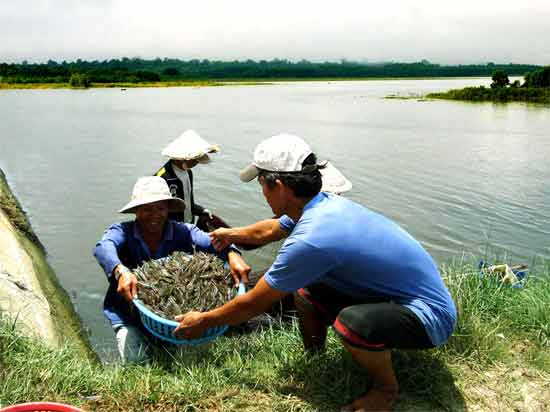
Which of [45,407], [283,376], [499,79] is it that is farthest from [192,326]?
[499,79]

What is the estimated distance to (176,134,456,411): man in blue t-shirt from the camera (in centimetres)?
231

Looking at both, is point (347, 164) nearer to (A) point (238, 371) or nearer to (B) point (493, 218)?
(B) point (493, 218)

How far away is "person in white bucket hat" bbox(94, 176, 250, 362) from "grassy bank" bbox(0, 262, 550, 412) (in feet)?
1.02

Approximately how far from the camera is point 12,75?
76375 mm

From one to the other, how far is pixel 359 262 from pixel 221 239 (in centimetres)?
136

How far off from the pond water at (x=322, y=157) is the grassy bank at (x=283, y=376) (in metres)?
1.88

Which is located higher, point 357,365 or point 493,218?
point 357,365

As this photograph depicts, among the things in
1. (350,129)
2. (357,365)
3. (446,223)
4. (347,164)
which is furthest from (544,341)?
(350,129)

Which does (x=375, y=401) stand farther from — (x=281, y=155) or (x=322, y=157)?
(x=322, y=157)

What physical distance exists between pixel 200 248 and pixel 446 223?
717cm

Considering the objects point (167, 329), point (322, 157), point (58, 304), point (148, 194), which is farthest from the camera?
point (322, 157)

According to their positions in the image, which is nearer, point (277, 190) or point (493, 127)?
point (277, 190)

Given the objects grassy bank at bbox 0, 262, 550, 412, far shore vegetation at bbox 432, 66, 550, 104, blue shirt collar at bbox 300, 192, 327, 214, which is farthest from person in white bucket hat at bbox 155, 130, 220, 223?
far shore vegetation at bbox 432, 66, 550, 104

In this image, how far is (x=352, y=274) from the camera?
242 centimetres
